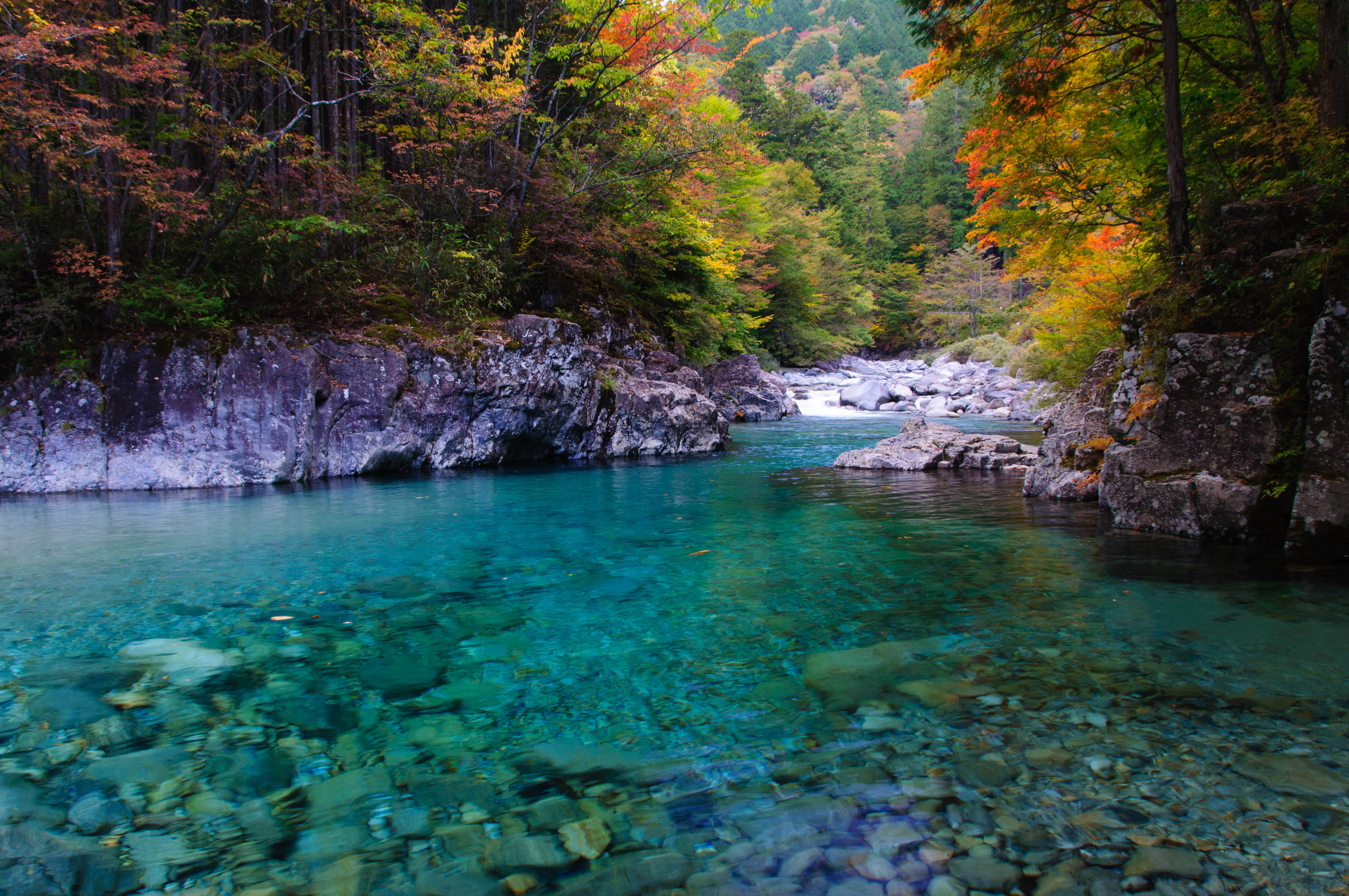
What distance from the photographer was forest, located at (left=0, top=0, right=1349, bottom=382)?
6891 millimetres

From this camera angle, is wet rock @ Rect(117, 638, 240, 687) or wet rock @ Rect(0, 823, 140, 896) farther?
wet rock @ Rect(117, 638, 240, 687)

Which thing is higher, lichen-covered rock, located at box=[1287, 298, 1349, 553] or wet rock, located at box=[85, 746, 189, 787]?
lichen-covered rock, located at box=[1287, 298, 1349, 553]

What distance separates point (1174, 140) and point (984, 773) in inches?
280

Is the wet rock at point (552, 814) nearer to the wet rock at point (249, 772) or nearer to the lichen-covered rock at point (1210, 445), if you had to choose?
the wet rock at point (249, 772)

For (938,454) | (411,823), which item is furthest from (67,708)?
(938,454)

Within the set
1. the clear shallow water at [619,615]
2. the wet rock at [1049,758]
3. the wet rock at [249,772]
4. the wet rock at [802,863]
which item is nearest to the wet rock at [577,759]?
the clear shallow water at [619,615]

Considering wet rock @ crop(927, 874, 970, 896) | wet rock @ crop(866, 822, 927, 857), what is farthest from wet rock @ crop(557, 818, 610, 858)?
wet rock @ crop(927, 874, 970, 896)

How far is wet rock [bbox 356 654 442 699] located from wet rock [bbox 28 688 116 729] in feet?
3.25

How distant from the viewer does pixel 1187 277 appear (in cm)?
627

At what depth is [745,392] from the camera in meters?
24.7

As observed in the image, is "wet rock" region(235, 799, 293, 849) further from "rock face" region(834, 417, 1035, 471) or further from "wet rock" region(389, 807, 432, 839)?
"rock face" region(834, 417, 1035, 471)

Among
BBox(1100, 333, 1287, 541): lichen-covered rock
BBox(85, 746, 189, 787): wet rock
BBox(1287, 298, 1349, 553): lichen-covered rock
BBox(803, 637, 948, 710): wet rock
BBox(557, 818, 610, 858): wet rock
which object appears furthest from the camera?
BBox(1100, 333, 1287, 541): lichen-covered rock

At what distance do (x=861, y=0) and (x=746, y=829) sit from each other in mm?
135885

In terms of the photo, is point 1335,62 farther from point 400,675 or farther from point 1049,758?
point 400,675
